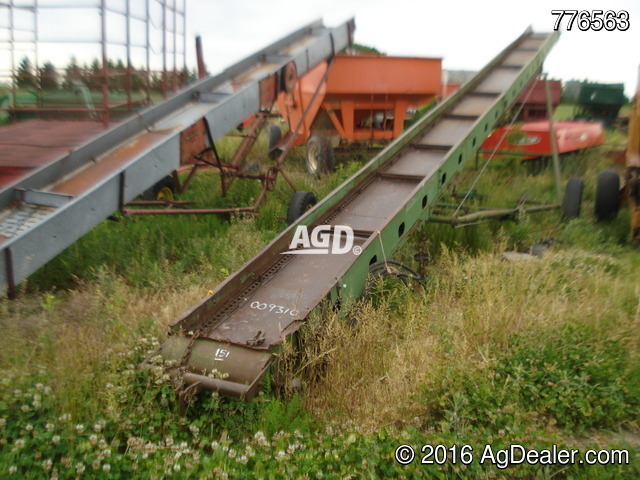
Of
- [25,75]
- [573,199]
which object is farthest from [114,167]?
[573,199]

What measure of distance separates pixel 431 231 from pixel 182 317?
3.74 metres

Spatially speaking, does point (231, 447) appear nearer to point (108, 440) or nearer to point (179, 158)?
point (108, 440)

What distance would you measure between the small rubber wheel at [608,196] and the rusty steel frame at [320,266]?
5.05 feet

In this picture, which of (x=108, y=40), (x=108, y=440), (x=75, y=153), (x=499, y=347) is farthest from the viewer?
(x=108, y=40)

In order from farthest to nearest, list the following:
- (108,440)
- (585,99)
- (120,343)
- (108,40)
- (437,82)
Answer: (585,99)
(437,82)
(108,40)
(120,343)
(108,440)

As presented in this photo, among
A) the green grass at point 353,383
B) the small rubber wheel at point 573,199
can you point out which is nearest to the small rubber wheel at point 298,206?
the green grass at point 353,383

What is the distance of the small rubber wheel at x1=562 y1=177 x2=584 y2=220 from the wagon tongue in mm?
5413

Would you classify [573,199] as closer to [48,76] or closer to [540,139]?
[540,139]

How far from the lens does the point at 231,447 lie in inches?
117

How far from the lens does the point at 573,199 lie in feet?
24.0

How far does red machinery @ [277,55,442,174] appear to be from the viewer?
9461 mm

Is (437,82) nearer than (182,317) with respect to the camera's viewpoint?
No

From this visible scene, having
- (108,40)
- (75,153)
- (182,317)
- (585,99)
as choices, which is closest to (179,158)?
(75,153)

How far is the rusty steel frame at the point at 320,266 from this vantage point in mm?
3377
